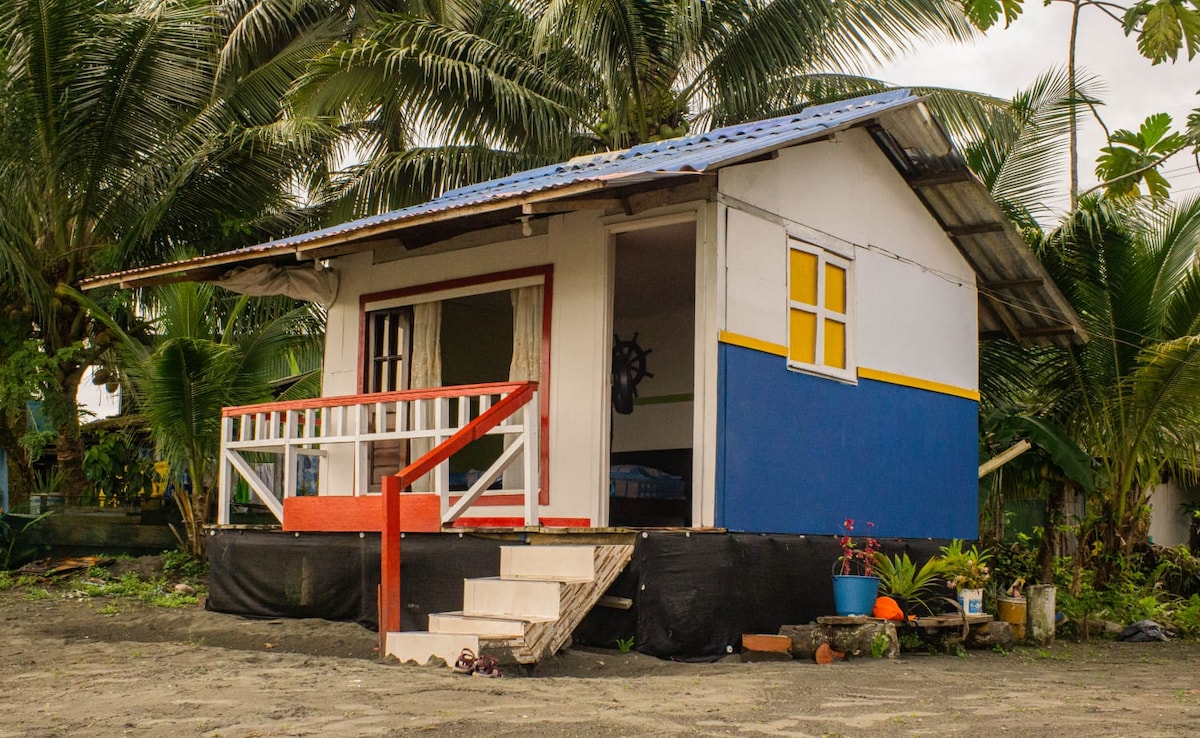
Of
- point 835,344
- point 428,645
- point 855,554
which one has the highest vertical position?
point 835,344

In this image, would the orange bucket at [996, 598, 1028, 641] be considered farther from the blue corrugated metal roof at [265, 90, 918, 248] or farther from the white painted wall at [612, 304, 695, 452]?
the blue corrugated metal roof at [265, 90, 918, 248]

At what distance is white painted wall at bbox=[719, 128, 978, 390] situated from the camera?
376 inches

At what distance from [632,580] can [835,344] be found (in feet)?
9.59

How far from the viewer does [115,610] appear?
480 inches

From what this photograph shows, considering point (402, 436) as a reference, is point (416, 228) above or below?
above

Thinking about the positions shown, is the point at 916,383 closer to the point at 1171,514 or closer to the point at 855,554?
the point at 855,554

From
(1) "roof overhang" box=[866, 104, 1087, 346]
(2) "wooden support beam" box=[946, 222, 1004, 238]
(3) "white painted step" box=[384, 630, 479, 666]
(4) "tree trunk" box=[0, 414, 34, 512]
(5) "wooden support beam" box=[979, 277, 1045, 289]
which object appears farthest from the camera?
(4) "tree trunk" box=[0, 414, 34, 512]

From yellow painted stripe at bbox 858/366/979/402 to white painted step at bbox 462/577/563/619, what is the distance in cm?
369

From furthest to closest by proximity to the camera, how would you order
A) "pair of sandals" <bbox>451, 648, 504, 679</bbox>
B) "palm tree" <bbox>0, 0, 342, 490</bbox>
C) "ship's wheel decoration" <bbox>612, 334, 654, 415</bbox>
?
"palm tree" <bbox>0, 0, 342, 490</bbox> → "ship's wheel decoration" <bbox>612, 334, 654, 415</bbox> → "pair of sandals" <bbox>451, 648, 504, 679</bbox>

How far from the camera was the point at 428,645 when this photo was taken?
811 cm

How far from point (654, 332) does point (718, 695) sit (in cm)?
751

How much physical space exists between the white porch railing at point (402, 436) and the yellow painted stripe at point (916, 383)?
9.65 feet

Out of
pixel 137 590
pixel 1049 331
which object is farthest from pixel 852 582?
pixel 137 590

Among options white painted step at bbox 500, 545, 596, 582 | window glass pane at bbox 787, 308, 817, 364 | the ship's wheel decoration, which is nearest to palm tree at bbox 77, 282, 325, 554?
the ship's wheel decoration
